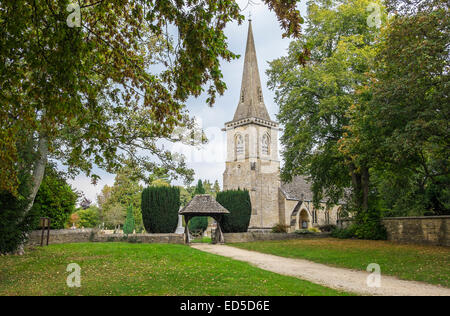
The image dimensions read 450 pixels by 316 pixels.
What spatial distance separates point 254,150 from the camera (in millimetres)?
43094

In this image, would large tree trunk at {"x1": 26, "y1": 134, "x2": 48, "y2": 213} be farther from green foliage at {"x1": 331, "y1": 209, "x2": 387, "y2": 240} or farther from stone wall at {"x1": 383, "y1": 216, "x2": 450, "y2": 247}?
green foliage at {"x1": 331, "y1": 209, "x2": 387, "y2": 240}

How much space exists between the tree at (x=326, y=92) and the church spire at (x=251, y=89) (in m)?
18.1

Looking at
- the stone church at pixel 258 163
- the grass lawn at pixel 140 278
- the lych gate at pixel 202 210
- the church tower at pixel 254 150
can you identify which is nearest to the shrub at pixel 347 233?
the lych gate at pixel 202 210

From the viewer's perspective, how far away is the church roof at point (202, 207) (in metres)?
21.8

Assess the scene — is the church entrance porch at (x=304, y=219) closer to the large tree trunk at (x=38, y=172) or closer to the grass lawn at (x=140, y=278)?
the grass lawn at (x=140, y=278)

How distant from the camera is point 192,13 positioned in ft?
21.2

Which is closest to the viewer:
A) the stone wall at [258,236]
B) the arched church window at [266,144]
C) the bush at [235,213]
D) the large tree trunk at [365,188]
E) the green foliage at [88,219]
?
the large tree trunk at [365,188]

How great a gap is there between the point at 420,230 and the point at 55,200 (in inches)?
790

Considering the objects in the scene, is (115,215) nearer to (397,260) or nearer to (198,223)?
(198,223)

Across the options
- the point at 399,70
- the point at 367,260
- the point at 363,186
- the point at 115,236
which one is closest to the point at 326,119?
the point at 363,186

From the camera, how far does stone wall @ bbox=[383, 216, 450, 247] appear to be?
15711 millimetres

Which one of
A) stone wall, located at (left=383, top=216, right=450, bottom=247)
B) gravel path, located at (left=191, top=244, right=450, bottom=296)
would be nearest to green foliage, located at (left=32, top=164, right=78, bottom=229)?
gravel path, located at (left=191, top=244, right=450, bottom=296)
